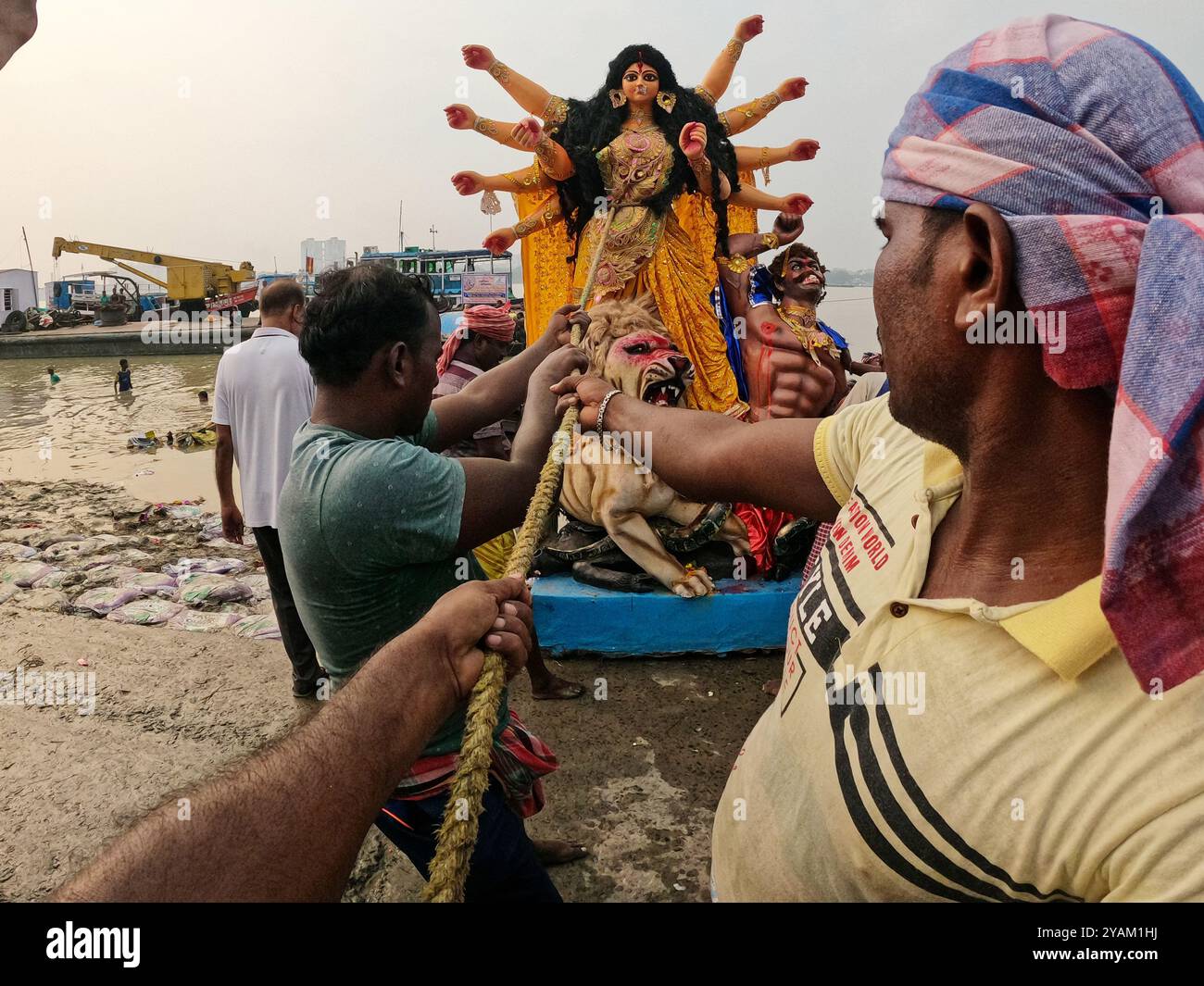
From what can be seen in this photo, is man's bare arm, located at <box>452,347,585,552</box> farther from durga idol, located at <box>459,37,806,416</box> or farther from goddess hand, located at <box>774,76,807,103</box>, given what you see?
goddess hand, located at <box>774,76,807,103</box>

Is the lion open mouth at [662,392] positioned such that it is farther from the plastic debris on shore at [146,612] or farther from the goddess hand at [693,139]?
the plastic debris on shore at [146,612]

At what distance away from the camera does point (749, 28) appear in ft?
17.4

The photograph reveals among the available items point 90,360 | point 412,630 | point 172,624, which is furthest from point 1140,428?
point 90,360

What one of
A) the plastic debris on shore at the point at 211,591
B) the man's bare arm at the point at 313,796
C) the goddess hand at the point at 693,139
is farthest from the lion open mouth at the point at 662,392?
the plastic debris on shore at the point at 211,591

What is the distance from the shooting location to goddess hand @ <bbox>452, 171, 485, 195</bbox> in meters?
5.00

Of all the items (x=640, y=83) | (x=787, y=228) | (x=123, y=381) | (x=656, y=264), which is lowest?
(x=123, y=381)

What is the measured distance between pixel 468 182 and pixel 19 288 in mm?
45879

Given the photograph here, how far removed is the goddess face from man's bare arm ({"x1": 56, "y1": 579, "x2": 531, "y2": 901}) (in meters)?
4.54

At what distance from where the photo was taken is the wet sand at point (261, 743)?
276 centimetres

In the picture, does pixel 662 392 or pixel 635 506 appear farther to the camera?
pixel 635 506

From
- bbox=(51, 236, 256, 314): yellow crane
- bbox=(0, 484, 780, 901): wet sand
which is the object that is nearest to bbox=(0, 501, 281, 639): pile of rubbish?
bbox=(0, 484, 780, 901): wet sand

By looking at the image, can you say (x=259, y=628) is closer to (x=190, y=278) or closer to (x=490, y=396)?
(x=490, y=396)

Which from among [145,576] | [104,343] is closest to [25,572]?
[145,576]

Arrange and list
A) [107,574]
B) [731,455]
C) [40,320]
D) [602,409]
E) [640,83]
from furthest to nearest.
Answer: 1. [40,320]
2. [107,574]
3. [640,83]
4. [602,409]
5. [731,455]
